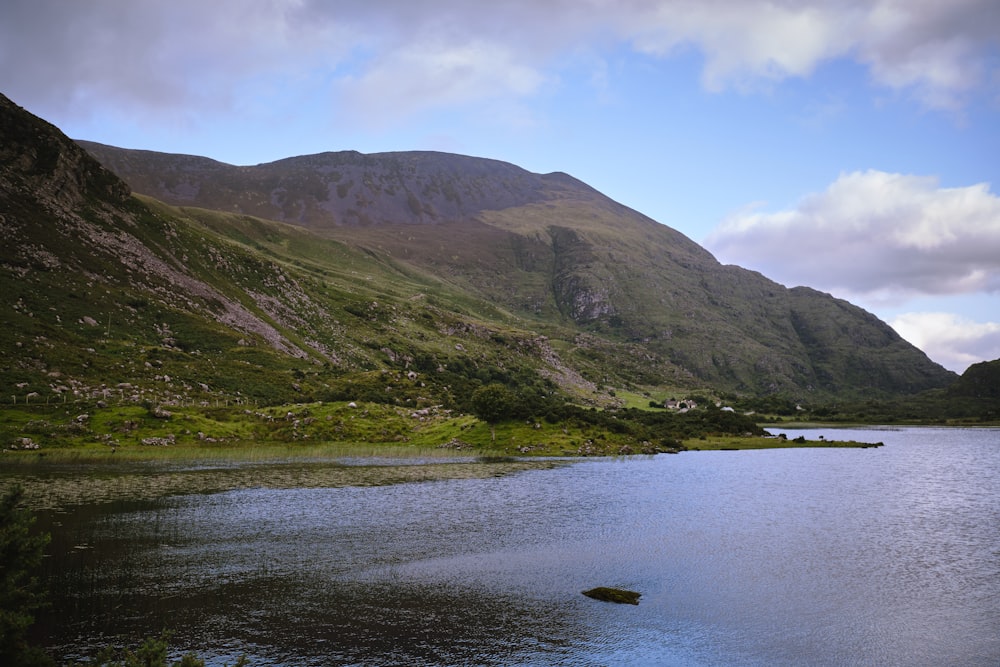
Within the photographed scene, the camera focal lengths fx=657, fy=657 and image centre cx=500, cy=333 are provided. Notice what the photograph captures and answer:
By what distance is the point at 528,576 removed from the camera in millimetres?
37531

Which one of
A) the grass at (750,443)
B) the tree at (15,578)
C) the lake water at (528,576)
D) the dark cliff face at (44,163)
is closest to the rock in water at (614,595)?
the lake water at (528,576)

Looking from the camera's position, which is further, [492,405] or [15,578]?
[492,405]

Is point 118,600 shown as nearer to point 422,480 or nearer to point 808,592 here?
point 808,592

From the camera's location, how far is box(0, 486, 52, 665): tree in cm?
1864

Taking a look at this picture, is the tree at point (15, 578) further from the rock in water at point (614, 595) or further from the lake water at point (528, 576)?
the rock in water at point (614, 595)

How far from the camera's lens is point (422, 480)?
73500mm

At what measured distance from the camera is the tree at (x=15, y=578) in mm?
18641

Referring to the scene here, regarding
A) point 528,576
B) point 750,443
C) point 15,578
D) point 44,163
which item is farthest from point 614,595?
point 44,163

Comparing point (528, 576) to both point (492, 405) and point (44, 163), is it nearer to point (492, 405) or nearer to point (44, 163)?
point (492, 405)

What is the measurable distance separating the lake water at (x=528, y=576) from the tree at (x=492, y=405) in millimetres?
41720

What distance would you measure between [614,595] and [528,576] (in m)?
5.99

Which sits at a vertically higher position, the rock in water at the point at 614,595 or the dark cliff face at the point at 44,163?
the dark cliff face at the point at 44,163

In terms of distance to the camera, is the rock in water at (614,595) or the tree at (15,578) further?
the rock in water at (614,595)

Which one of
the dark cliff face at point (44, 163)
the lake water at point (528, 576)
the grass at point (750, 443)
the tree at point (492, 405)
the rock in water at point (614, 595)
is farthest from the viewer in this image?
the dark cliff face at point (44, 163)
